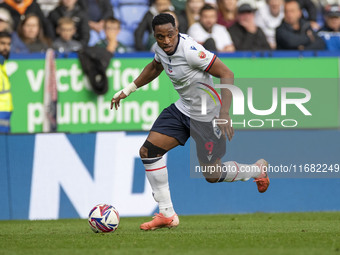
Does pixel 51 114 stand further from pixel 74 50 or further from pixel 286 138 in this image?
pixel 286 138

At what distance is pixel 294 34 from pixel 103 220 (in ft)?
25.6

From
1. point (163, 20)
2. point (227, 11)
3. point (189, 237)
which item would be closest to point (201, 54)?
point (163, 20)

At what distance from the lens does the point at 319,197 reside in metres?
12.4

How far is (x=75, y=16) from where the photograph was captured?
15594 millimetres

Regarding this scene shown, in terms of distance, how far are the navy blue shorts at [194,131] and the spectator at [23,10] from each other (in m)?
6.79

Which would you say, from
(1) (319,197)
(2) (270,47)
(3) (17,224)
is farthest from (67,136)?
(2) (270,47)

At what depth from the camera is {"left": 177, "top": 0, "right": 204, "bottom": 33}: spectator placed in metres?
15.5

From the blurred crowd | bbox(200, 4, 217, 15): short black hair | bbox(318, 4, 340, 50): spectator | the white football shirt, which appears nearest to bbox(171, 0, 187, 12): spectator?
the blurred crowd

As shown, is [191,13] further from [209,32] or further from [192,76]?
[192,76]

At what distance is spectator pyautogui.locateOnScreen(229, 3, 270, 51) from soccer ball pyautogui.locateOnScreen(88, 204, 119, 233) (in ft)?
24.5

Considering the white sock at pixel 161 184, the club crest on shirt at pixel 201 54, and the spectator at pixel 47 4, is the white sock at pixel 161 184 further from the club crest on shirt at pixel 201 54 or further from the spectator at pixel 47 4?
the spectator at pixel 47 4

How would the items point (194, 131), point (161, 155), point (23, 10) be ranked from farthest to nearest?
point (23, 10) → point (194, 131) → point (161, 155)

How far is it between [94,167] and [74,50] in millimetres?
3464

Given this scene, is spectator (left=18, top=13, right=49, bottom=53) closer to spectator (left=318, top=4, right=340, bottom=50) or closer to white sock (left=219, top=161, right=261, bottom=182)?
spectator (left=318, top=4, right=340, bottom=50)
